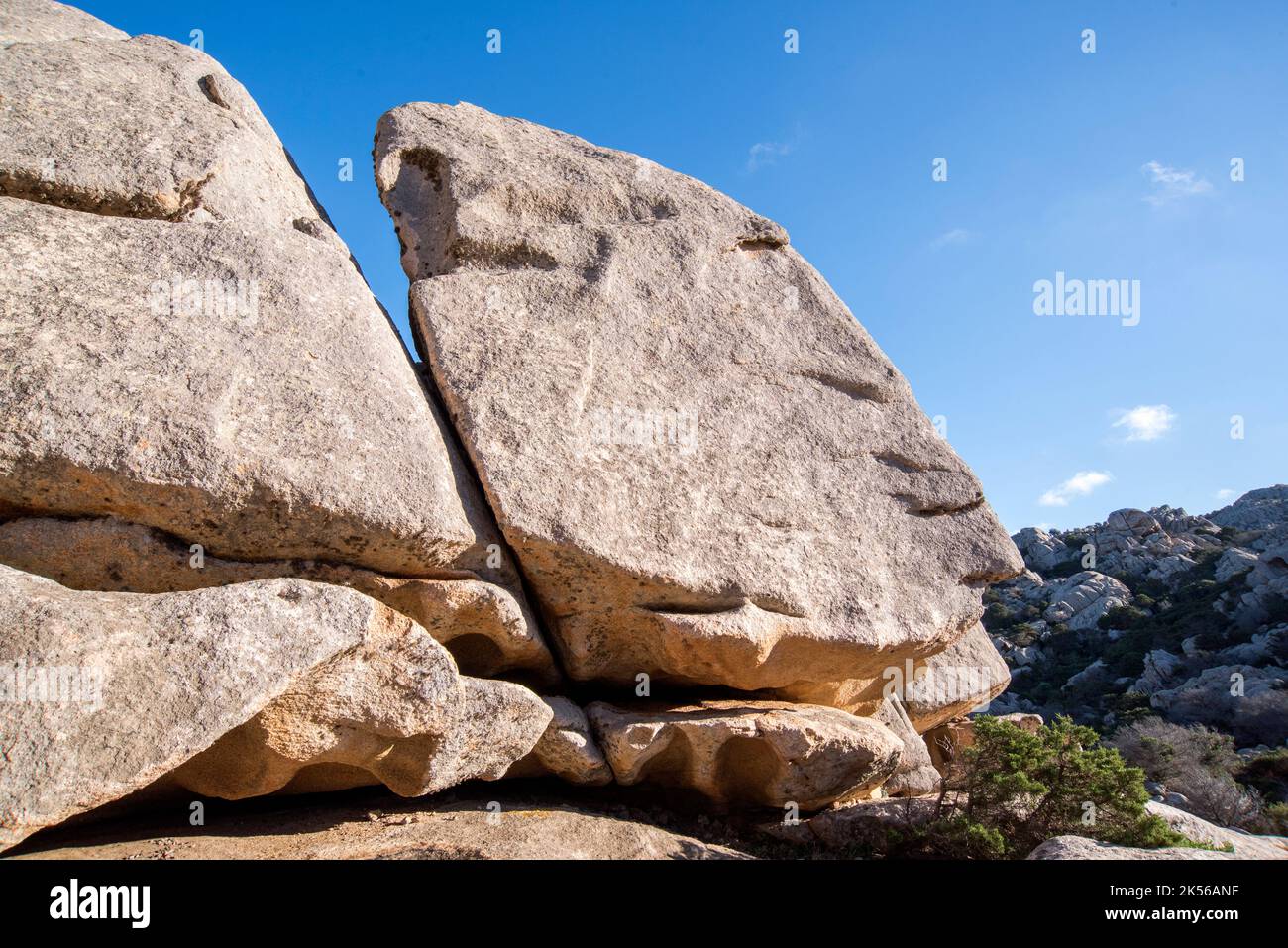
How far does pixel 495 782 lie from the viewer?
6.62m

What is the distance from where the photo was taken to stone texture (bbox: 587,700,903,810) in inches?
250

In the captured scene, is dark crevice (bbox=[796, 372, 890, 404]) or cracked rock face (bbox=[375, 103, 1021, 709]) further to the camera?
dark crevice (bbox=[796, 372, 890, 404])

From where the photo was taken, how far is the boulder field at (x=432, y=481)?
4.77m

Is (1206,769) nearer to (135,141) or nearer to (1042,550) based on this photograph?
(135,141)

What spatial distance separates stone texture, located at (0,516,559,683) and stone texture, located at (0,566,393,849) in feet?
1.29

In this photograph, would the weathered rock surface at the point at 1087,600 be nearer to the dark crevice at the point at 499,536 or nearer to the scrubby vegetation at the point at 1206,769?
the scrubby vegetation at the point at 1206,769

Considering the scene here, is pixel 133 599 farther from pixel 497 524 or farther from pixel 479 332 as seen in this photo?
pixel 479 332

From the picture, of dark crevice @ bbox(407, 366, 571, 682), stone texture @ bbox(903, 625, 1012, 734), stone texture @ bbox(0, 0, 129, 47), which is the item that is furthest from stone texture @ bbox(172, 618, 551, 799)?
stone texture @ bbox(0, 0, 129, 47)

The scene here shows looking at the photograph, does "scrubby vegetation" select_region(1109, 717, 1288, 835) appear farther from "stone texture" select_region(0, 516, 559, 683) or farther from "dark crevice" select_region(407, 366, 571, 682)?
"stone texture" select_region(0, 516, 559, 683)

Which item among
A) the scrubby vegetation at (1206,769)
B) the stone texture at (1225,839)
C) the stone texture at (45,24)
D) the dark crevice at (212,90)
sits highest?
the stone texture at (45,24)

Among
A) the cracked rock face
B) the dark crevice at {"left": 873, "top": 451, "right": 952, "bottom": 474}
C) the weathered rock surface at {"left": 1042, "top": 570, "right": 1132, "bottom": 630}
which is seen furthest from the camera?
the weathered rock surface at {"left": 1042, "top": 570, "right": 1132, "bottom": 630}

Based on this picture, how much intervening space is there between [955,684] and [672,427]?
4754mm

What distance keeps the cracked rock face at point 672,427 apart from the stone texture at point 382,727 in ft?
3.38

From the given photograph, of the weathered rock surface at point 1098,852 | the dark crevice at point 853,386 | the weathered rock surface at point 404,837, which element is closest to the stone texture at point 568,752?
the weathered rock surface at point 404,837
